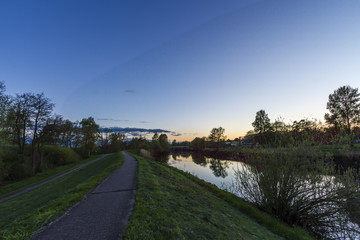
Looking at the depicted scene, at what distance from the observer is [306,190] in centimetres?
661

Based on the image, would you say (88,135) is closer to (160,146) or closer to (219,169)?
(219,169)

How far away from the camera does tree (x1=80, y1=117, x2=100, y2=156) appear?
4844 centimetres

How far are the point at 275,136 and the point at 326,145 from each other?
191 cm

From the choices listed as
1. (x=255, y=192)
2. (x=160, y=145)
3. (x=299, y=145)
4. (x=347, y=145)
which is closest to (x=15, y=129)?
(x=255, y=192)

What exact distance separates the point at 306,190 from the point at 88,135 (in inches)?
2235

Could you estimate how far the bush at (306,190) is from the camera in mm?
5965

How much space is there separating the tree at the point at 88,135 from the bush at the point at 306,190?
5270 cm

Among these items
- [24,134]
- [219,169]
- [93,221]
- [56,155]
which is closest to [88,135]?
[56,155]

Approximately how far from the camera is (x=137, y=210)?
5105 millimetres

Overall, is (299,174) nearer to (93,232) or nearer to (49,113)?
(93,232)

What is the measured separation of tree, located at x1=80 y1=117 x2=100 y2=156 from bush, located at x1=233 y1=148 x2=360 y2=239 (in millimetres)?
52701

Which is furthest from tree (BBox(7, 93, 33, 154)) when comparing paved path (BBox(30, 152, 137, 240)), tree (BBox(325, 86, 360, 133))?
tree (BBox(325, 86, 360, 133))

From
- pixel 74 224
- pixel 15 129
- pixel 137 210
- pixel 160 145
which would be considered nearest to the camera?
pixel 74 224

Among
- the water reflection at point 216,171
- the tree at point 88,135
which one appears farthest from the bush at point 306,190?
the tree at point 88,135
